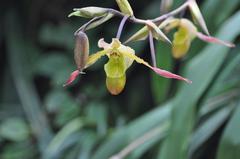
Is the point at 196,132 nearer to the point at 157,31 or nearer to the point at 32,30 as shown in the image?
the point at 157,31

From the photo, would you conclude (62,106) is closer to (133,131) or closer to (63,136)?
(63,136)

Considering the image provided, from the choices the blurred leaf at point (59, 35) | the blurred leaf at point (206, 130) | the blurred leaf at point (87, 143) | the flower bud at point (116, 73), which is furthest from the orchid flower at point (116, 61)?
the blurred leaf at point (59, 35)

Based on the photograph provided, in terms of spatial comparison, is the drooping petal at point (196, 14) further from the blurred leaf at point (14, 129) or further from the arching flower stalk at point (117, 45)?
the blurred leaf at point (14, 129)

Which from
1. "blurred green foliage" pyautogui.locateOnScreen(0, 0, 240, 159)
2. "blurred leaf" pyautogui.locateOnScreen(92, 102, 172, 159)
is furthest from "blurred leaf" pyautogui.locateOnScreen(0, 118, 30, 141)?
"blurred leaf" pyautogui.locateOnScreen(92, 102, 172, 159)

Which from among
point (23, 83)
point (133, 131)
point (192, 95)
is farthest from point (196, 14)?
point (23, 83)

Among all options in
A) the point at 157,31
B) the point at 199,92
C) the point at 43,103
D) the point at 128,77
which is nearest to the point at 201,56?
the point at 199,92

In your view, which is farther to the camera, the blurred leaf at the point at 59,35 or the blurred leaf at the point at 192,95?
the blurred leaf at the point at 59,35
